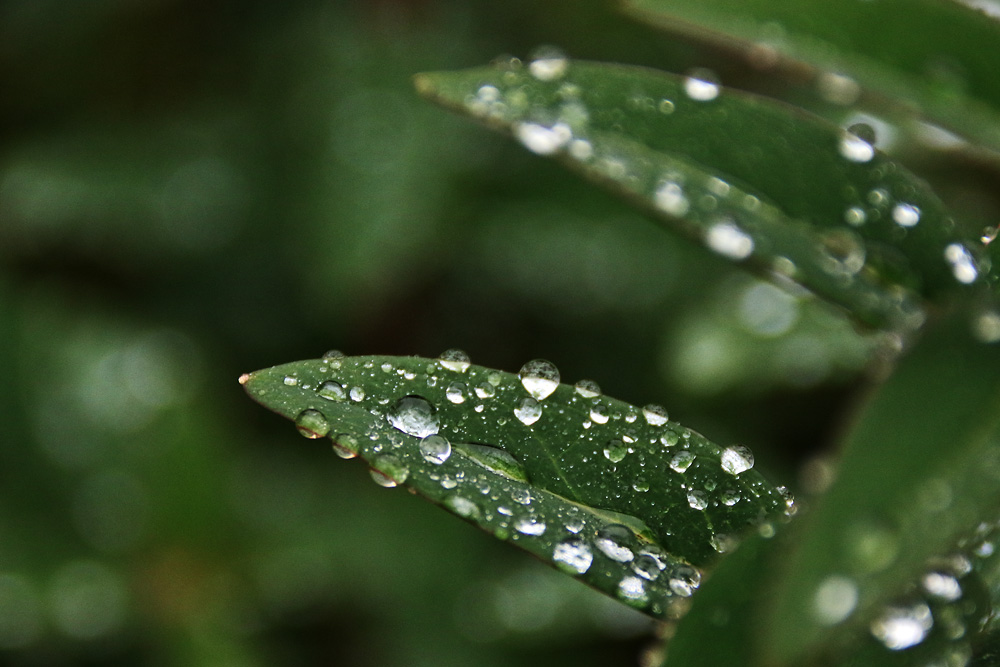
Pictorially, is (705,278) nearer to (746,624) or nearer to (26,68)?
(746,624)

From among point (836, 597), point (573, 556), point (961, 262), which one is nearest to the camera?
point (836, 597)

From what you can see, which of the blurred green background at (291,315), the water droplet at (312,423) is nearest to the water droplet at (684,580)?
the water droplet at (312,423)

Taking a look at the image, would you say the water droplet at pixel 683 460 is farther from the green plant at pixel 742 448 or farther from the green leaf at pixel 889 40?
the green leaf at pixel 889 40

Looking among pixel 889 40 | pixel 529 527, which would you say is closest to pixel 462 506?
pixel 529 527

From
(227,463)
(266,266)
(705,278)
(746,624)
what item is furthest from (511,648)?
(746,624)

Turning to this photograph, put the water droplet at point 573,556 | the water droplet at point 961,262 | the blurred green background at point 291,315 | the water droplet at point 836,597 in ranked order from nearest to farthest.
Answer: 1. the water droplet at point 836,597
2. the water droplet at point 573,556
3. the water droplet at point 961,262
4. the blurred green background at point 291,315

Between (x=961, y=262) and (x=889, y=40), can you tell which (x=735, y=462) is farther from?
(x=889, y=40)
